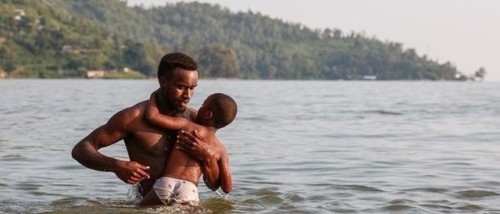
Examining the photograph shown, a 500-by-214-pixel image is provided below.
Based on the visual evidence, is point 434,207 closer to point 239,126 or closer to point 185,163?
point 185,163

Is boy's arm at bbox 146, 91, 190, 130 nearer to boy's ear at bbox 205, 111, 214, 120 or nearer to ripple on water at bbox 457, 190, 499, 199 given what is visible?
boy's ear at bbox 205, 111, 214, 120

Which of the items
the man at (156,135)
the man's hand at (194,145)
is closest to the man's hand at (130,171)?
the man at (156,135)

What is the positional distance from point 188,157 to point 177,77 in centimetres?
72

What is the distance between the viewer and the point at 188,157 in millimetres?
8516

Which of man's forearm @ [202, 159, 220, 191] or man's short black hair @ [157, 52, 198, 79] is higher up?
man's short black hair @ [157, 52, 198, 79]

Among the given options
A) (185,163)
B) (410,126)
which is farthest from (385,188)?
(410,126)

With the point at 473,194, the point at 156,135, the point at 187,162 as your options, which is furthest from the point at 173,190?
the point at 473,194

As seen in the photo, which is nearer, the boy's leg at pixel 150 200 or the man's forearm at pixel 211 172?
the man's forearm at pixel 211 172

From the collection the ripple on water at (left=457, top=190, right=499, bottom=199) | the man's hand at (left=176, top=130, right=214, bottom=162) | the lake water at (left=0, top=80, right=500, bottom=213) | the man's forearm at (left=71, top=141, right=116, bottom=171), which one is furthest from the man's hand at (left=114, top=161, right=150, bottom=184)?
the ripple on water at (left=457, top=190, right=499, bottom=199)

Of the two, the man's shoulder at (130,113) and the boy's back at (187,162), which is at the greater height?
the man's shoulder at (130,113)

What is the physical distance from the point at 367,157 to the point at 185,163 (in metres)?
8.65

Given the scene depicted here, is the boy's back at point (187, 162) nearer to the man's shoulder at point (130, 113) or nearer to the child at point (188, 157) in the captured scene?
the child at point (188, 157)

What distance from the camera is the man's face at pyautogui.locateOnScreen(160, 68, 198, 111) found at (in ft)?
27.1

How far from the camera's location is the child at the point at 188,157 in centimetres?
828
